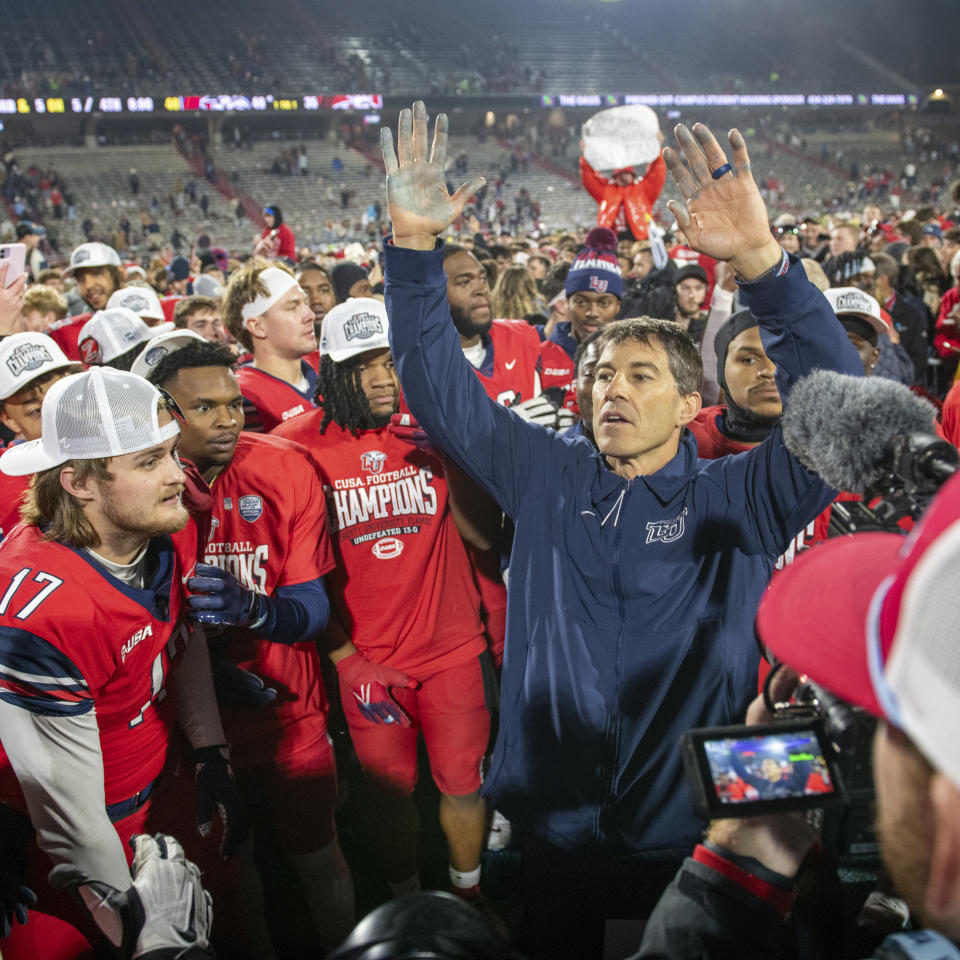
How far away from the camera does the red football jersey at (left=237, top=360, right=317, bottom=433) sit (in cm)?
374

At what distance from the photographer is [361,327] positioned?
3172 millimetres

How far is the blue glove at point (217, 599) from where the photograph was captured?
2217mm

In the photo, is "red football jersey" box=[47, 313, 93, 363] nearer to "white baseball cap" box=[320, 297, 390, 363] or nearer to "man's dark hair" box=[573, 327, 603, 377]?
"white baseball cap" box=[320, 297, 390, 363]

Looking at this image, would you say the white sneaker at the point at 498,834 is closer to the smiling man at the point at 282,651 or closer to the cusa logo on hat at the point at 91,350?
the smiling man at the point at 282,651

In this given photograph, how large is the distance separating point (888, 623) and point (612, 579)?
122 centimetres

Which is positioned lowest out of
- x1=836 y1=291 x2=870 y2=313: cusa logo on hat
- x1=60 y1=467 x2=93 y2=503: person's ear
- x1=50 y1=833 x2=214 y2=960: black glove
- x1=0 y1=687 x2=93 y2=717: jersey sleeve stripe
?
x1=50 y1=833 x2=214 y2=960: black glove

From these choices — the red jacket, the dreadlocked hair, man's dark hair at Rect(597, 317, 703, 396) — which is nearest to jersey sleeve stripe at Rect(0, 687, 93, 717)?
the dreadlocked hair

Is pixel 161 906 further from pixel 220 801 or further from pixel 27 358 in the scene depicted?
pixel 27 358

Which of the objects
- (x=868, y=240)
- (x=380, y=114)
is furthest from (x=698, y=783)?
(x=380, y=114)

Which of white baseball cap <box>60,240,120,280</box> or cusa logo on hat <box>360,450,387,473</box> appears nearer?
cusa logo on hat <box>360,450,387,473</box>

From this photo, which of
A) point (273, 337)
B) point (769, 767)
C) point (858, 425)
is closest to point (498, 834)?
point (273, 337)

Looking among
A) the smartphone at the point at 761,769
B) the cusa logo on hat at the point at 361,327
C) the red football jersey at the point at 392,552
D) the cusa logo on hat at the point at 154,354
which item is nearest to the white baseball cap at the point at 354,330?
the cusa logo on hat at the point at 361,327

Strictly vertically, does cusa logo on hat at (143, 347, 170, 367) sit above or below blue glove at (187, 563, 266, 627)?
above

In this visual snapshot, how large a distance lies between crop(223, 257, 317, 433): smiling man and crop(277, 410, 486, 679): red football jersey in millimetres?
901
